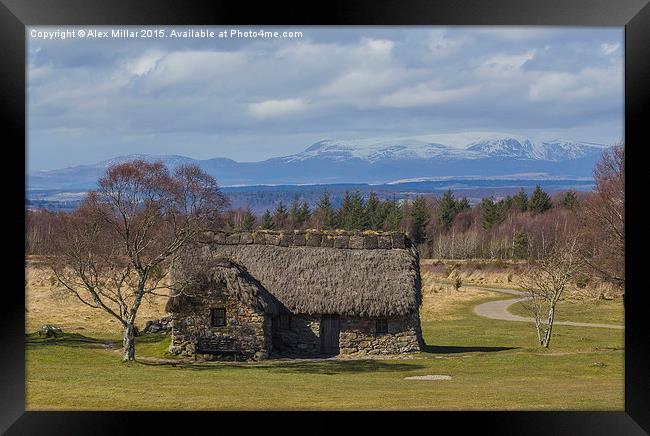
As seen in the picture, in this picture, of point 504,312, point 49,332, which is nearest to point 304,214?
point 504,312

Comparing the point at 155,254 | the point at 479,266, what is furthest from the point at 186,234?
the point at 479,266

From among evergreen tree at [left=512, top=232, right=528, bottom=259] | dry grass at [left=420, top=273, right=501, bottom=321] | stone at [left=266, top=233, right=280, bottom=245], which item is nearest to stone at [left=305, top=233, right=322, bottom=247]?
stone at [left=266, top=233, right=280, bottom=245]

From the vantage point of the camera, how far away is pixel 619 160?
30922 mm

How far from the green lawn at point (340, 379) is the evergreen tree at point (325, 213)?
36.9m

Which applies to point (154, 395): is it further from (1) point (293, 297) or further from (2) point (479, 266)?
(2) point (479, 266)

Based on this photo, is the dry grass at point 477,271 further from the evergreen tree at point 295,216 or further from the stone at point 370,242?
the stone at point 370,242

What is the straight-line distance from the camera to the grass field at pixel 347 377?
682 inches

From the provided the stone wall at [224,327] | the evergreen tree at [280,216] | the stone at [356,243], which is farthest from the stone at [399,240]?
the evergreen tree at [280,216]

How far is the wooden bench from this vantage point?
2320 cm

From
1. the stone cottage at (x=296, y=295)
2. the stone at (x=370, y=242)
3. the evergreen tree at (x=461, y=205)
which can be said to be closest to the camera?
the stone cottage at (x=296, y=295)

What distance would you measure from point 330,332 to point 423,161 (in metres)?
88.6

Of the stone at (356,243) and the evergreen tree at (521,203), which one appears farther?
the evergreen tree at (521,203)
